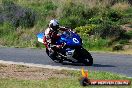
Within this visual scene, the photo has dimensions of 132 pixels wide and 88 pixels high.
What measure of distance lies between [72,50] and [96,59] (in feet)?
8.78

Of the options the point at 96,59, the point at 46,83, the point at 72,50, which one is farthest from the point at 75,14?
the point at 46,83

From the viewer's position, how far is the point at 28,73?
54.0 feet

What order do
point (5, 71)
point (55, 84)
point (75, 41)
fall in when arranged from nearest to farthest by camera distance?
point (55, 84), point (5, 71), point (75, 41)

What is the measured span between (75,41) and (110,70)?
220 centimetres

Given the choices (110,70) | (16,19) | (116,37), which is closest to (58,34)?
(110,70)

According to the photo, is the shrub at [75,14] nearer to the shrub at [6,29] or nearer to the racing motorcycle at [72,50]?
the shrub at [6,29]

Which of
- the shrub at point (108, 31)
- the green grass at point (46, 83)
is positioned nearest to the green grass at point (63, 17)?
the shrub at point (108, 31)

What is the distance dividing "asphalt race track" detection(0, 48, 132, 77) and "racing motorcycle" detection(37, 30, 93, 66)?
33 cm

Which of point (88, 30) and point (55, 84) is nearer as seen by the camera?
point (55, 84)

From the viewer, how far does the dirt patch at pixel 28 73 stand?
1555 cm

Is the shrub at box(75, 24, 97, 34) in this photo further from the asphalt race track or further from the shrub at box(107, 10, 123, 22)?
the asphalt race track

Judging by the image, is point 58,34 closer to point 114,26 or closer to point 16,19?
point 114,26

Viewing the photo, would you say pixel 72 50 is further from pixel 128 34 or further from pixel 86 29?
pixel 128 34

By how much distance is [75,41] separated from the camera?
781 inches
